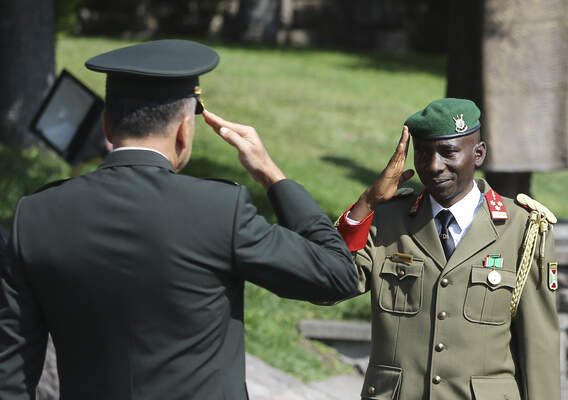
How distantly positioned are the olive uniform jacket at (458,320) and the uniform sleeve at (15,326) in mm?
1198

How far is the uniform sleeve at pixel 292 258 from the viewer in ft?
6.88

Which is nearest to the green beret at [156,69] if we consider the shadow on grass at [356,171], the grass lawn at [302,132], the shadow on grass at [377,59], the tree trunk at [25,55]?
the grass lawn at [302,132]

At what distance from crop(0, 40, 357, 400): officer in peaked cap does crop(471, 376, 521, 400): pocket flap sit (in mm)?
820

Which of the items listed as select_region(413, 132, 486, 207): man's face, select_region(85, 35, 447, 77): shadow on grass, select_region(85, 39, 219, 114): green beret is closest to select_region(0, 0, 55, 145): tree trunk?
select_region(413, 132, 486, 207): man's face

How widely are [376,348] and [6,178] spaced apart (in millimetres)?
6781

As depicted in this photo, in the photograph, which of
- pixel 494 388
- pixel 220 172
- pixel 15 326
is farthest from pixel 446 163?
pixel 220 172

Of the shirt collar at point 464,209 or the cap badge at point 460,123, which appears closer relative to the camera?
the cap badge at point 460,123

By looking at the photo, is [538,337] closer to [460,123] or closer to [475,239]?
[475,239]

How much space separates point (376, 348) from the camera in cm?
295

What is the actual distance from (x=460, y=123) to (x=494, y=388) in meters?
0.91

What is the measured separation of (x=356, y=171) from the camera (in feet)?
34.9

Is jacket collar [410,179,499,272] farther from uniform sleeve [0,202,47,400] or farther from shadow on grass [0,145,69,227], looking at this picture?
shadow on grass [0,145,69,227]

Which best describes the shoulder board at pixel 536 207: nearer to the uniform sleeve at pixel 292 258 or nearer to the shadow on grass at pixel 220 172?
the uniform sleeve at pixel 292 258

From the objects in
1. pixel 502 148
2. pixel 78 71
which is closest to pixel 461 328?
pixel 502 148
